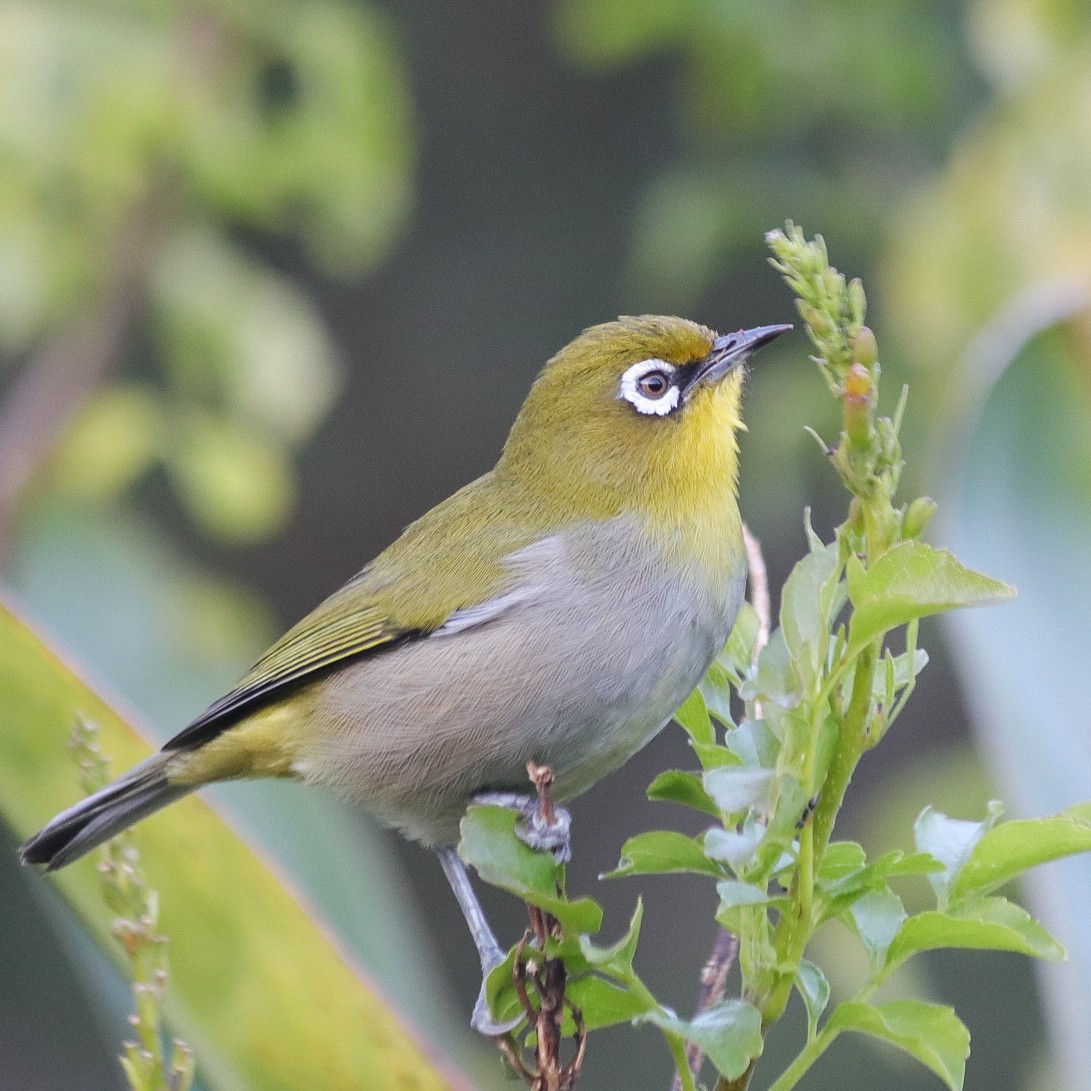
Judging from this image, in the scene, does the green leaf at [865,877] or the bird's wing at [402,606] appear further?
the bird's wing at [402,606]

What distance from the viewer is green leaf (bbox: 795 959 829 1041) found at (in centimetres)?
146

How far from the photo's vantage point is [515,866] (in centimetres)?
153

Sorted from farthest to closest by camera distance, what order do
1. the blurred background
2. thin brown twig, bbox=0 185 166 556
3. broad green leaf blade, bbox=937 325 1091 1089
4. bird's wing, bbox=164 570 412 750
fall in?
thin brown twig, bbox=0 185 166 556 < bird's wing, bbox=164 570 412 750 < the blurred background < broad green leaf blade, bbox=937 325 1091 1089

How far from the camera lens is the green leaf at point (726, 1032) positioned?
136 centimetres

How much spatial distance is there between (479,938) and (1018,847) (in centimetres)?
119

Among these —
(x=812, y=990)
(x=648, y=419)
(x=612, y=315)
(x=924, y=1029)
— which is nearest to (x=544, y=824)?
(x=812, y=990)

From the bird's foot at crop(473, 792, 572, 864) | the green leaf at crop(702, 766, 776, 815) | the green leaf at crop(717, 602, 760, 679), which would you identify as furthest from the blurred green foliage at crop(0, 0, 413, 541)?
the green leaf at crop(702, 766, 776, 815)

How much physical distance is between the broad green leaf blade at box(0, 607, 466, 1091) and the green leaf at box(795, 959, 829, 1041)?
53 cm

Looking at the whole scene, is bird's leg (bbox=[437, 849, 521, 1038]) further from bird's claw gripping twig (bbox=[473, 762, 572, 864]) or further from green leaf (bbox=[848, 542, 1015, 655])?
green leaf (bbox=[848, 542, 1015, 655])

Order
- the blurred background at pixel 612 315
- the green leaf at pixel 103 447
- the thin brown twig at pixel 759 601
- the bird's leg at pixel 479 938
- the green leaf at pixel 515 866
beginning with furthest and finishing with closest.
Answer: the green leaf at pixel 103 447, the blurred background at pixel 612 315, the thin brown twig at pixel 759 601, the bird's leg at pixel 479 938, the green leaf at pixel 515 866

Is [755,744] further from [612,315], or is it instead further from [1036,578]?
[612,315]

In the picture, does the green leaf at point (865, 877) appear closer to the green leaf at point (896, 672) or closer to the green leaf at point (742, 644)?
the green leaf at point (896, 672)

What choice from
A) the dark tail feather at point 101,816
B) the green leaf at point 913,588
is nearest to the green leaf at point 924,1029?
the green leaf at point 913,588

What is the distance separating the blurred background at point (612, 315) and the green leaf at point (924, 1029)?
1019 mm
